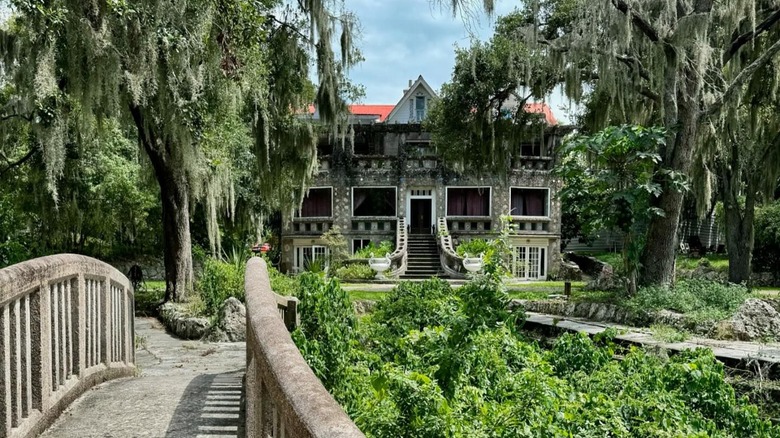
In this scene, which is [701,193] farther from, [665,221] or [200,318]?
[200,318]

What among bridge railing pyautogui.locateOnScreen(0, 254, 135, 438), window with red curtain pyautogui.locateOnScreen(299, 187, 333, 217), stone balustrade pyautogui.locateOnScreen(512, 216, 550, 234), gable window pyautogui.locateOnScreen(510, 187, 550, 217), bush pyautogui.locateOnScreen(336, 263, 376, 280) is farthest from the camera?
window with red curtain pyautogui.locateOnScreen(299, 187, 333, 217)

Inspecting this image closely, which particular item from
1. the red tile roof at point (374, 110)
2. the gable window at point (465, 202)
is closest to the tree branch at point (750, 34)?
the gable window at point (465, 202)

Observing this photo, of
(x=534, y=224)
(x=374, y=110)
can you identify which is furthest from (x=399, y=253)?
(x=374, y=110)

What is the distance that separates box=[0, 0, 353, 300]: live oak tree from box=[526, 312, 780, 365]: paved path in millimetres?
6845

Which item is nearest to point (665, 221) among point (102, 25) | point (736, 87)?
point (736, 87)

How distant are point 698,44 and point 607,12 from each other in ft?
5.43

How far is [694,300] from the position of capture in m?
10.2

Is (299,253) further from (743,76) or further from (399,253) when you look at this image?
(743,76)

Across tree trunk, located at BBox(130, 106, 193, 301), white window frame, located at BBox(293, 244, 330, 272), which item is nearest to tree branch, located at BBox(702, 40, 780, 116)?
tree trunk, located at BBox(130, 106, 193, 301)

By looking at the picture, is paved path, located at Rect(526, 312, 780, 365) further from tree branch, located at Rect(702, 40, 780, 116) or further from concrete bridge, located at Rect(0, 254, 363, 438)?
concrete bridge, located at Rect(0, 254, 363, 438)

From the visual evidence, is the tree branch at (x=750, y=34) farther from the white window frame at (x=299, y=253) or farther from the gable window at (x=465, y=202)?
the white window frame at (x=299, y=253)

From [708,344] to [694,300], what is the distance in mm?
2024

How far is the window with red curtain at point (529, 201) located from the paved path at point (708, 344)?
1726cm

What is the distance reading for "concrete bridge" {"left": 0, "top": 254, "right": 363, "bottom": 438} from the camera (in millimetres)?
1714
